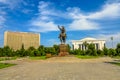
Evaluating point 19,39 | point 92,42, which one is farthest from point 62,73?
point 19,39

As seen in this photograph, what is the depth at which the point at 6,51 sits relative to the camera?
8262cm

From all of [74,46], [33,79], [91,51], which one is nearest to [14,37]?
[74,46]

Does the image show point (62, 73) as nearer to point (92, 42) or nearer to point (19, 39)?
point (92, 42)

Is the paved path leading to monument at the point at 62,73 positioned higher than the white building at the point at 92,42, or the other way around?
the white building at the point at 92,42

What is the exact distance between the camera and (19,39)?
12300cm

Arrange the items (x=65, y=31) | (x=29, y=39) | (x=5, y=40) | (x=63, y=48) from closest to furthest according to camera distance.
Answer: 1. (x=63, y=48)
2. (x=65, y=31)
3. (x=5, y=40)
4. (x=29, y=39)

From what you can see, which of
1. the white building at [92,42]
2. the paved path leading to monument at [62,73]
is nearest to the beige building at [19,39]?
the white building at [92,42]

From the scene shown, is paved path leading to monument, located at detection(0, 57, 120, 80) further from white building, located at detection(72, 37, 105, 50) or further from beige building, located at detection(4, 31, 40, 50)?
beige building, located at detection(4, 31, 40, 50)

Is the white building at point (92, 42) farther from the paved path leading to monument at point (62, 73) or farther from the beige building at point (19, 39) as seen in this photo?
the paved path leading to monument at point (62, 73)

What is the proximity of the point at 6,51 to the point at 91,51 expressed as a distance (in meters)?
32.6

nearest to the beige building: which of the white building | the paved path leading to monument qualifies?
the white building

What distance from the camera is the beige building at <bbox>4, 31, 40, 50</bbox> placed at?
11769cm

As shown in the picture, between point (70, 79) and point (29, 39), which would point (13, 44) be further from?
point (70, 79)

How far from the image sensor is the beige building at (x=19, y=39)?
386ft
